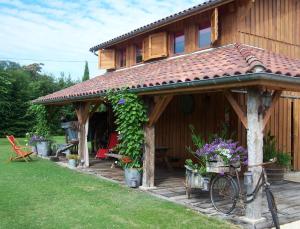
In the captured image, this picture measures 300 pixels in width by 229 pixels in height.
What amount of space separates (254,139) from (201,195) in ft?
8.22

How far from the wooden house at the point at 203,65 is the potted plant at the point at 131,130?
7.7 inches

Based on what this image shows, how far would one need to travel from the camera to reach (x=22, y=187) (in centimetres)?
832

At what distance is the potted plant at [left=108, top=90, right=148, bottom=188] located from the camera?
8.28 meters

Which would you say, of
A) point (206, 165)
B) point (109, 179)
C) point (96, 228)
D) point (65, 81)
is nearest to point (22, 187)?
point (109, 179)

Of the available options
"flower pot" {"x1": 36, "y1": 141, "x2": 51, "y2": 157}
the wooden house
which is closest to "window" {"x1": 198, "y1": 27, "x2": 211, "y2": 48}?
the wooden house

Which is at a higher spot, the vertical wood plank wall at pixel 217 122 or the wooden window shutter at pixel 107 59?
the wooden window shutter at pixel 107 59

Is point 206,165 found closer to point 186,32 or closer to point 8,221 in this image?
point 8,221

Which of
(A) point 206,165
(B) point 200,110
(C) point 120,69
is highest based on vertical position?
(C) point 120,69

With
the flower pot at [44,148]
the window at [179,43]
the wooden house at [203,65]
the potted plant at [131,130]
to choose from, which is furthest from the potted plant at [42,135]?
the potted plant at [131,130]

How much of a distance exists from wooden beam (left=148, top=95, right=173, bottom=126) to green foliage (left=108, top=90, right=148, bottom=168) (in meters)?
0.16

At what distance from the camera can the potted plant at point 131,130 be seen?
8.28m

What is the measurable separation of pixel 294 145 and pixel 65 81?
77.4 ft

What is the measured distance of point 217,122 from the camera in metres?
10.3

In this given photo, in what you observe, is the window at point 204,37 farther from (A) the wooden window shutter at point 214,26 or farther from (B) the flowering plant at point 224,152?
(B) the flowering plant at point 224,152
